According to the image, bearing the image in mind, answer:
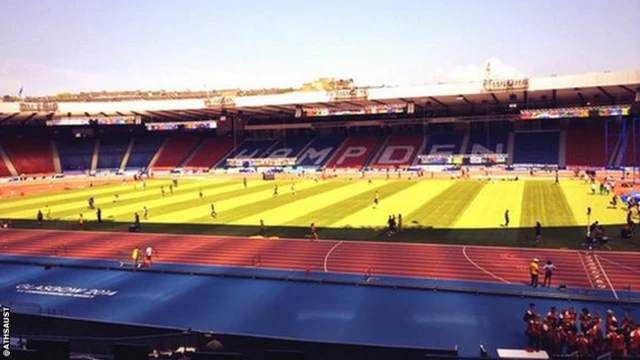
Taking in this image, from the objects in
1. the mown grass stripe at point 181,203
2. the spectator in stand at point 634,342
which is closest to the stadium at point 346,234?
the spectator in stand at point 634,342

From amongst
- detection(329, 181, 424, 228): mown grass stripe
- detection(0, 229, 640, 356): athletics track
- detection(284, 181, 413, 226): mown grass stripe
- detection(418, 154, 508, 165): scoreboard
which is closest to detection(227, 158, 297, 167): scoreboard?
detection(418, 154, 508, 165): scoreboard

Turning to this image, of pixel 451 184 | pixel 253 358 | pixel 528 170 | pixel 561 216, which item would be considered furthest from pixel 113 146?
pixel 253 358

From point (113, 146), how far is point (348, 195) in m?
63.2

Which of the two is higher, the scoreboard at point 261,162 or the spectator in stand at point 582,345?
the scoreboard at point 261,162

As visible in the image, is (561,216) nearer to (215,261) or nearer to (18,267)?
(215,261)

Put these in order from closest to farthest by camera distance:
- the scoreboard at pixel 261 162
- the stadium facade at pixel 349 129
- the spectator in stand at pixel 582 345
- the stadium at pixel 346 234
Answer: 1. the spectator in stand at pixel 582 345
2. the stadium at pixel 346 234
3. the stadium facade at pixel 349 129
4. the scoreboard at pixel 261 162

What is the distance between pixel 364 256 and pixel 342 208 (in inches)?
611

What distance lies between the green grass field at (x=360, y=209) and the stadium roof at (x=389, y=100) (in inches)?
539

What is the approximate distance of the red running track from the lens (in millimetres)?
22406

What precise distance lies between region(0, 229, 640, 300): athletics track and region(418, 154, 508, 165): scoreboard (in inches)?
1836

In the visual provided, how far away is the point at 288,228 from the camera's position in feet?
110

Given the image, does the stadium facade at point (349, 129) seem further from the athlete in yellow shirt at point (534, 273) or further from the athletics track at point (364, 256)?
the athlete in yellow shirt at point (534, 273)

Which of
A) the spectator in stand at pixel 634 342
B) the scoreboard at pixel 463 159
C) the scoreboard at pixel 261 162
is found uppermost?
the scoreboard at pixel 463 159

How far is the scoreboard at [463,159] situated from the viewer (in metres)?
70.3
